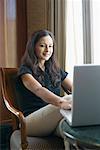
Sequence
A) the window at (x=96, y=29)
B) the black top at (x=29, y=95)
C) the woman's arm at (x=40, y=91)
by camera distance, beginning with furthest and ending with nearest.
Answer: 1. the window at (x=96, y=29)
2. the black top at (x=29, y=95)
3. the woman's arm at (x=40, y=91)

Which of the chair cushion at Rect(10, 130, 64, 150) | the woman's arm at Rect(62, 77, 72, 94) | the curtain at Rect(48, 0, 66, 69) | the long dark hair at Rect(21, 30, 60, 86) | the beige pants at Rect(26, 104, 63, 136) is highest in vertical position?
the curtain at Rect(48, 0, 66, 69)

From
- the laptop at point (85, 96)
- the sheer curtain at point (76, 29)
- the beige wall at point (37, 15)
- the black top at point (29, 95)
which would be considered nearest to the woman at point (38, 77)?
the black top at point (29, 95)

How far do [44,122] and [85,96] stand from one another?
0.58 metres

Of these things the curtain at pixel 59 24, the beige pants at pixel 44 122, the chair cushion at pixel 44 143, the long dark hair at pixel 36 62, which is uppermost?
the curtain at pixel 59 24

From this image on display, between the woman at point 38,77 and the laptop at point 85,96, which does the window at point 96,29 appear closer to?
the woman at point 38,77

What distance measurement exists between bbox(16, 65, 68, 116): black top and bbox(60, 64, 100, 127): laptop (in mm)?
810

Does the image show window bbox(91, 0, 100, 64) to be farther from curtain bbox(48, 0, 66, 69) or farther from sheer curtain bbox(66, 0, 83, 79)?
curtain bbox(48, 0, 66, 69)

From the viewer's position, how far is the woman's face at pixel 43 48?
6.73ft

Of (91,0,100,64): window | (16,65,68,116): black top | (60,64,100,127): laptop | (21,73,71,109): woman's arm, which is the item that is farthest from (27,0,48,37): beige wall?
(60,64,100,127): laptop

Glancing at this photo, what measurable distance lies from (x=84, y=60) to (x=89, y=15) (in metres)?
0.40

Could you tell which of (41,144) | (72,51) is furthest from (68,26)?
(41,144)

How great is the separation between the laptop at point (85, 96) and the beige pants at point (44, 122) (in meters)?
0.43

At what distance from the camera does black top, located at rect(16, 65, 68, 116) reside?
1.97 metres

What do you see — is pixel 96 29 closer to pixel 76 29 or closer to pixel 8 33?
pixel 76 29
